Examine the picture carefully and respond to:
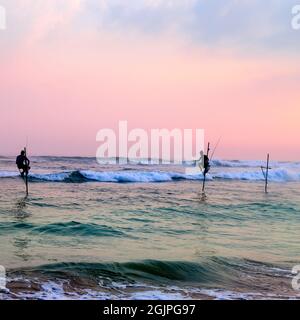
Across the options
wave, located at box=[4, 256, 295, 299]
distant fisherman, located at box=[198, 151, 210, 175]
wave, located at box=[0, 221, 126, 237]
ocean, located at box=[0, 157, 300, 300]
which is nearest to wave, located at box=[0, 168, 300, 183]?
distant fisherman, located at box=[198, 151, 210, 175]

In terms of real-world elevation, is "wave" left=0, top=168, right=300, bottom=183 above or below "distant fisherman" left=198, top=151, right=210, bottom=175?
below

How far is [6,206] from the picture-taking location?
55.0 ft

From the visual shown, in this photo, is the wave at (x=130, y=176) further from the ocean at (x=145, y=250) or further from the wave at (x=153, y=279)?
the wave at (x=153, y=279)

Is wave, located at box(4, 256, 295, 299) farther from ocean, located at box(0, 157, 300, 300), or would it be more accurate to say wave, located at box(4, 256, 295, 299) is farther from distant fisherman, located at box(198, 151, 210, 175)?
distant fisherman, located at box(198, 151, 210, 175)

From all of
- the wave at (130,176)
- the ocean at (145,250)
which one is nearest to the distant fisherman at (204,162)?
the ocean at (145,250)

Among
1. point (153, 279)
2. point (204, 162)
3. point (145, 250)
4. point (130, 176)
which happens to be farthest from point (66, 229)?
point (130, 176)

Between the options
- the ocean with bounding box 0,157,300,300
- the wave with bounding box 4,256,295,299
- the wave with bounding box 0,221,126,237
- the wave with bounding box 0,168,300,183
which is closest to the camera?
the wave with bounding box 4,256,295,299

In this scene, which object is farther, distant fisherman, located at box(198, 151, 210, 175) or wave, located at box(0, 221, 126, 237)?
distant fisherman, located at box(198, 151, 210, 175)

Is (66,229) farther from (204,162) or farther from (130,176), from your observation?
(130,176)

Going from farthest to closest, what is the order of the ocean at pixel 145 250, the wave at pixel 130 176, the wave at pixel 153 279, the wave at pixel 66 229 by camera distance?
the wave at pixel 130 176
the wave at pixel 66 229
the ocean at pixel 145 250
the wave at pixel 153 279

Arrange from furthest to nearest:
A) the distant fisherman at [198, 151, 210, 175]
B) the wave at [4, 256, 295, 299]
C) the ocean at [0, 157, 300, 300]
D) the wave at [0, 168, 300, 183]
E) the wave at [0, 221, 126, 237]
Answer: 1. the wave at [0, 168, 300, 183]
2. the distant fisherman at [198, 151, 210, 175]
3. the wave at [0, 221, 126, 237]
4. the ocean at [0, 157, 300, 300]
5. the wave at [4, 256, 295, 299]

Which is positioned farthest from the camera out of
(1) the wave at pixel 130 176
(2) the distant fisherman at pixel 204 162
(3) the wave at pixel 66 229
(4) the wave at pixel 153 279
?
(1) the wave at pixel 130 176
